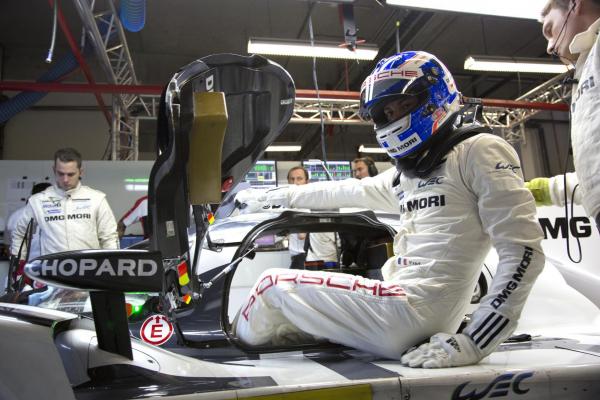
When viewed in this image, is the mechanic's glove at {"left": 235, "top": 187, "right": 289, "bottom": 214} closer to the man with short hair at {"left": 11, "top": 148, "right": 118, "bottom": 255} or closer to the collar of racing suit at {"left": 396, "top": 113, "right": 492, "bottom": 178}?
the collar of racing suit at {"left": 396, "top": 113, "right": 492, "bottom": 178}

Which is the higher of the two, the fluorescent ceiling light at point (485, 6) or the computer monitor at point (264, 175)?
the fluorescent ceiling light at point (485, 6)

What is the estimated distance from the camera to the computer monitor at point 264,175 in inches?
354

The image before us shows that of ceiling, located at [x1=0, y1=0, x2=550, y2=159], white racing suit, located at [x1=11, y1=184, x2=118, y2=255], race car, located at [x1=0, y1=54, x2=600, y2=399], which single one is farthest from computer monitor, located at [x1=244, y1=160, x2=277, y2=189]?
race car, located at [x1=0, y1=54, x2=600, y2=399]

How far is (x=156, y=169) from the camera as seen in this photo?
1.45 m

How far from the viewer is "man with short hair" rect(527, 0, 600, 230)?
1424 millimetres

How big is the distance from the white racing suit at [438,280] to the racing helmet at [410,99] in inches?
6.8

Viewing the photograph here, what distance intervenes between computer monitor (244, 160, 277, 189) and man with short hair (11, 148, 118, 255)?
4818 millimetres

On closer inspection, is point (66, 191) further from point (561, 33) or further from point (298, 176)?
point (561, 33)

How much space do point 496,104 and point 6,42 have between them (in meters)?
10.8

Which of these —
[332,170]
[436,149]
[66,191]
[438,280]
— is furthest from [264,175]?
[438,280]

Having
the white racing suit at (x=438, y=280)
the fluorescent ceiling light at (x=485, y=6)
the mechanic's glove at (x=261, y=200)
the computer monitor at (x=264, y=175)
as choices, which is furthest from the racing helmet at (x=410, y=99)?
the computer monitor at (x=264, y=175)

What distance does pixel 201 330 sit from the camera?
183cm

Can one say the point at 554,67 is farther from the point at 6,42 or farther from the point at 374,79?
the point at 6,42

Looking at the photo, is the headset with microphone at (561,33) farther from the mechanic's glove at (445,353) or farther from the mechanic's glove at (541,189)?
the mechanic's glove at (445,353)
